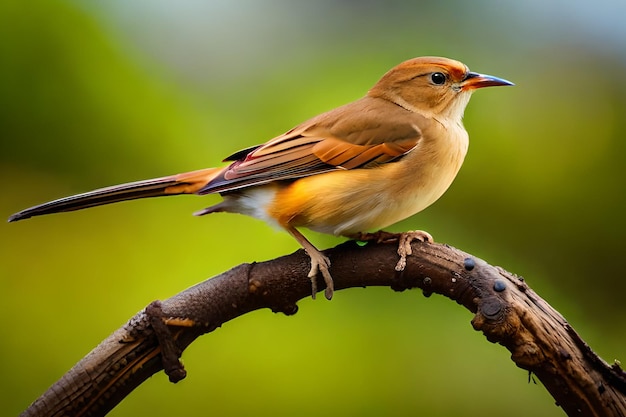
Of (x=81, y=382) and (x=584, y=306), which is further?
(x=584, y=306)

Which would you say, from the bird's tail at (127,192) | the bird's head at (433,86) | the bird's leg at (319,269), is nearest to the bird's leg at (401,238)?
the bird's leg at (319,269)

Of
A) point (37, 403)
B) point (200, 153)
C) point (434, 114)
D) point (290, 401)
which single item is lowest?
point (37, 403)

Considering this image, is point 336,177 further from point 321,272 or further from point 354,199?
point 321,272

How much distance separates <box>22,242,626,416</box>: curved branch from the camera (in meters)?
2.14

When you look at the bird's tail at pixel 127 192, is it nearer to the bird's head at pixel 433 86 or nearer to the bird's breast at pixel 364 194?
the bird's breast at pixel 364 194

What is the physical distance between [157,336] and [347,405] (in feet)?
3.15

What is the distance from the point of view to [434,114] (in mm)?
3014

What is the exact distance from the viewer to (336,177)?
8.79 ft

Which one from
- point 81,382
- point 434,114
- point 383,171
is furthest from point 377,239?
point 81,382

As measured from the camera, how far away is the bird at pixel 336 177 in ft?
8.54

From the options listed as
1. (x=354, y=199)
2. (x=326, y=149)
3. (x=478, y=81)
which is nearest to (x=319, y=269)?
(x=354, y=199)

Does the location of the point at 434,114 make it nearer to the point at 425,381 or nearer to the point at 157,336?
the point at 425,381

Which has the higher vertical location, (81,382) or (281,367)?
(281,367)

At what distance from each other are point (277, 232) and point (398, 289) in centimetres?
74
